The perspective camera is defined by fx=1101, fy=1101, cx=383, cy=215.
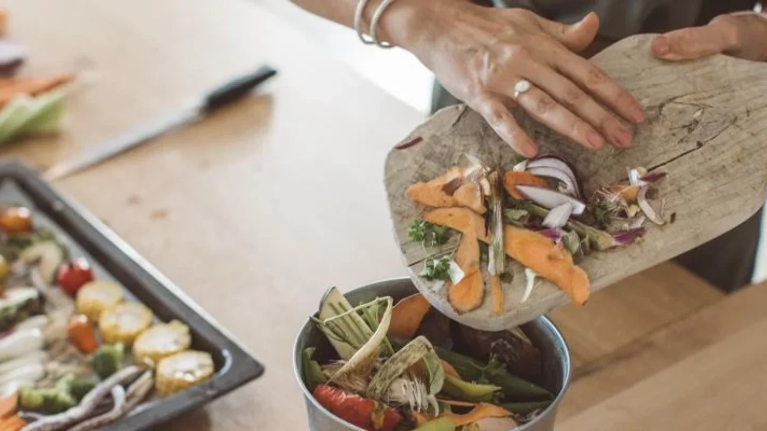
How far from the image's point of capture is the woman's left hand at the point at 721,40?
3.63 feet

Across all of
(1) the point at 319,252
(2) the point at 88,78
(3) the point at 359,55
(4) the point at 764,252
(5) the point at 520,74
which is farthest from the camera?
(3) the point at 359,55

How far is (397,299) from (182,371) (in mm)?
313

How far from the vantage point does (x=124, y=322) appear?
1255 millimetres

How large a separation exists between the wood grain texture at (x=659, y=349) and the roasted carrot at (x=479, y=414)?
0.25 metres

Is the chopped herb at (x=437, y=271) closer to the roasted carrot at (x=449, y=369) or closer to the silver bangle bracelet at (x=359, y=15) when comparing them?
the roasted carrot at (x=449, y=369)

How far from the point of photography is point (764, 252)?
2.68 metres

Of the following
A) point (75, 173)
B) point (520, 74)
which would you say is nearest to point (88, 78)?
point (75, 173)

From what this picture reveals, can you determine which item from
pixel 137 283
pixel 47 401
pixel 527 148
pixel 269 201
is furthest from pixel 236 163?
pixel 527 148

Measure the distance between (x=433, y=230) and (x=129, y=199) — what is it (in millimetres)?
653

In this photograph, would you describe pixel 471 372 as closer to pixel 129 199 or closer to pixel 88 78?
pixel 129 199

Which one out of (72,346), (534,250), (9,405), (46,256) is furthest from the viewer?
(46,256)

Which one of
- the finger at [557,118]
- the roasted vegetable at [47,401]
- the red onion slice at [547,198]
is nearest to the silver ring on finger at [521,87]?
the finger at [557,118]

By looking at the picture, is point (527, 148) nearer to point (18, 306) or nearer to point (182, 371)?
point (182, 371)

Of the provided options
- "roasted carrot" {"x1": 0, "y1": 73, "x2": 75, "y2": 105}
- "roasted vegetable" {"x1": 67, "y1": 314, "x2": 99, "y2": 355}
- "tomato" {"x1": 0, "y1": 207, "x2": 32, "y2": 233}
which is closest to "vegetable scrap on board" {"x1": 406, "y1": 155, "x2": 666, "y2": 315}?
"roasted vegetable" {"x1": 67, "y1": 314, "x2": 99, "y2": 355}
